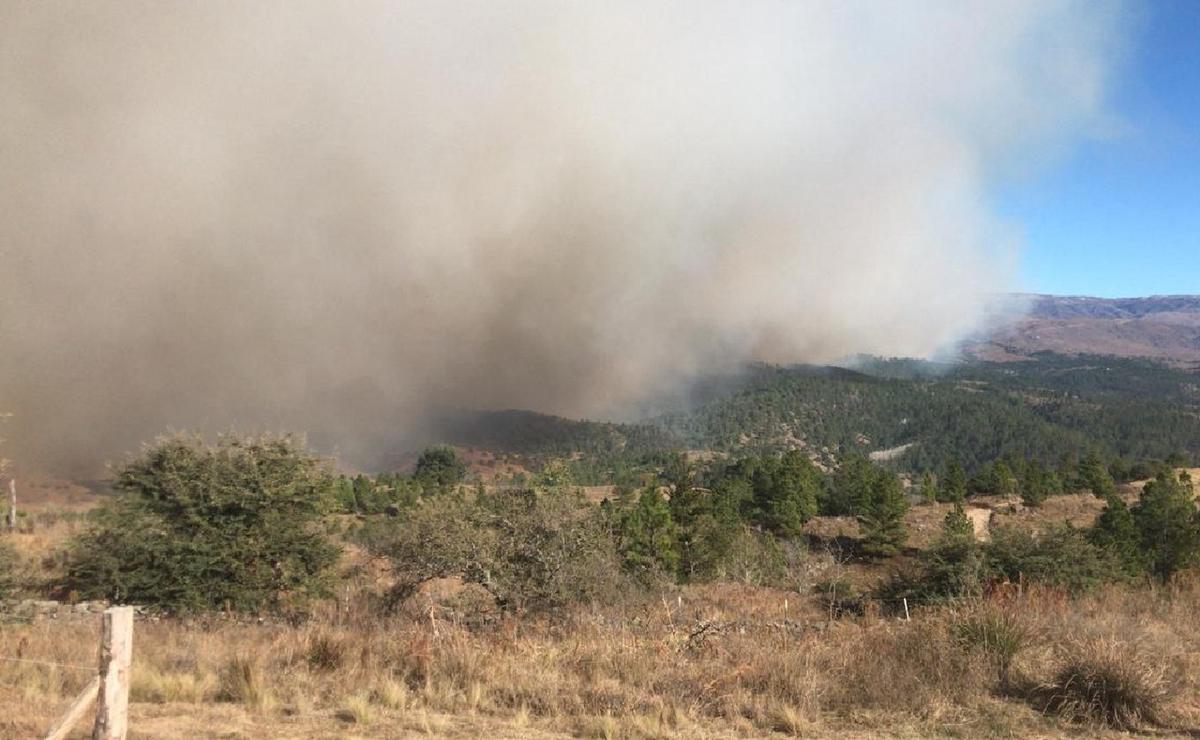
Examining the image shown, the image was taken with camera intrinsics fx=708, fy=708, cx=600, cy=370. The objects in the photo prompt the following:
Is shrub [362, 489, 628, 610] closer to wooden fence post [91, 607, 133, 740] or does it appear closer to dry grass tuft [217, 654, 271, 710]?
dry grass tuft [217, 654, 271, 710]

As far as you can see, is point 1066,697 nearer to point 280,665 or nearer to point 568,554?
point 280,665

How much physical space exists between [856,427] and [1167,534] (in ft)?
355

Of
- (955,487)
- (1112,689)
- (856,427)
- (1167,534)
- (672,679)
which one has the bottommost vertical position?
(955,487)

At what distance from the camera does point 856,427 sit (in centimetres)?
13275

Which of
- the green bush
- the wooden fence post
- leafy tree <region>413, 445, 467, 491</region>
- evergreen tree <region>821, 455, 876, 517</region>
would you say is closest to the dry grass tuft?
the wooden fence post

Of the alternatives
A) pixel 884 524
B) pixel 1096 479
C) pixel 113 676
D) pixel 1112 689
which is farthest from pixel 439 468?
pixel 1112 689

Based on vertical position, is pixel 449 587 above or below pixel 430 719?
below

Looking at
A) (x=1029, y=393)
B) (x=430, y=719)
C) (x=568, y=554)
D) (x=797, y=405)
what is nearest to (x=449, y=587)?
(x=568, y=554)

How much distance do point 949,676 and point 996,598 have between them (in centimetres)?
202

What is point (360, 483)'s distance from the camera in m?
46.8

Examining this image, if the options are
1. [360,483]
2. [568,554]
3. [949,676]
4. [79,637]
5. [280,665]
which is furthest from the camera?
[360,483]

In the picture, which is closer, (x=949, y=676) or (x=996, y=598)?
(x=949, y=676)

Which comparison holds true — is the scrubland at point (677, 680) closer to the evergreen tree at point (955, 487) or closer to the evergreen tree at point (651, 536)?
the evergreen tree at point (651, 536)

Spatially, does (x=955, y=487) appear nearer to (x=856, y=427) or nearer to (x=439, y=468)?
(x=439, y=468)
